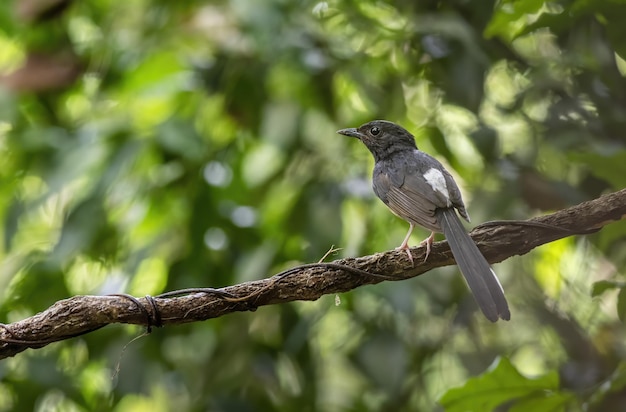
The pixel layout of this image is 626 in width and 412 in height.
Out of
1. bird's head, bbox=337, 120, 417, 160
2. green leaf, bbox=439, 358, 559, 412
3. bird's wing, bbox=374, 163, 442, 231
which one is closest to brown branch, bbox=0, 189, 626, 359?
bird's wing, bbox=374, 163, 442, 231

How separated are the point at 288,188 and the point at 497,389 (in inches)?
72.5

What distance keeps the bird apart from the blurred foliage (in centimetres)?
43

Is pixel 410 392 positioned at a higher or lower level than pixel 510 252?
lower

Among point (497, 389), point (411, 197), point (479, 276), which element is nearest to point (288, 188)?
point (411, 197)

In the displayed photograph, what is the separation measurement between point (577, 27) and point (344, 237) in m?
1.30

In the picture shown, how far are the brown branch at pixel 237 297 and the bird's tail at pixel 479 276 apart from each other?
93mm

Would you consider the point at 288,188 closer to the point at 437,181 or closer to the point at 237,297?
the point at 437,181

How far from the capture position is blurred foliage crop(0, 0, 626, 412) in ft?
11.5

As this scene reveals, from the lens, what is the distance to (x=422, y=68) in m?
3.74

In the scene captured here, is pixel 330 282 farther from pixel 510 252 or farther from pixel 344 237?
pixel 344 237

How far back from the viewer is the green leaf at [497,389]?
2518mm

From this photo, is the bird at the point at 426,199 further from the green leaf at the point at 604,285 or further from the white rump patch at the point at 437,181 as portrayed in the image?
the green leaf at the point at 604,285

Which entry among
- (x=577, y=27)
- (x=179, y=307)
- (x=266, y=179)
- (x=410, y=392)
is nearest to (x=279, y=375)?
(x=410, y=392)

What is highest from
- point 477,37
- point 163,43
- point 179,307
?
point 179,307
